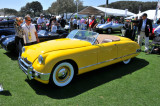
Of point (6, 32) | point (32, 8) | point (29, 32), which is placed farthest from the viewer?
point (32, 8)

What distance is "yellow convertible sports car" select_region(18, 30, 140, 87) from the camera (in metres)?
2.79

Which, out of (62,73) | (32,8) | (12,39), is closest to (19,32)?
(12,39)

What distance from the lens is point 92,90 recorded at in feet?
10.2

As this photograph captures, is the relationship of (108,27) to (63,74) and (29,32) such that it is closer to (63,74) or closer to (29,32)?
(29,32)

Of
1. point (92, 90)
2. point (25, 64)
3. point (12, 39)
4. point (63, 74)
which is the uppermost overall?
point (12, 39)

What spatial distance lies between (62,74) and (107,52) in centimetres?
148

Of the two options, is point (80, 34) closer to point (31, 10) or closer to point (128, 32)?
point (128, 32)

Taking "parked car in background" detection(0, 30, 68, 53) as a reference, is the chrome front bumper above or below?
below

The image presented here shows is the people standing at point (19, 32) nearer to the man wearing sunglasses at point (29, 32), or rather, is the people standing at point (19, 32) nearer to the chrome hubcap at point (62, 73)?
the man wearing sunglasses at point (29, 32)

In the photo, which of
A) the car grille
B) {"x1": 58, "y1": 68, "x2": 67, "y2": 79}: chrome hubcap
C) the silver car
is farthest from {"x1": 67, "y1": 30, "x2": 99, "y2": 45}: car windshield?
the silver car

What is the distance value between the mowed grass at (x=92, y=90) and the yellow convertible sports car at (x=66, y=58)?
344mm

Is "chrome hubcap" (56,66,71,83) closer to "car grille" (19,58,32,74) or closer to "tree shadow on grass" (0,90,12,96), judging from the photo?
"car grille" (19,58,32,74)

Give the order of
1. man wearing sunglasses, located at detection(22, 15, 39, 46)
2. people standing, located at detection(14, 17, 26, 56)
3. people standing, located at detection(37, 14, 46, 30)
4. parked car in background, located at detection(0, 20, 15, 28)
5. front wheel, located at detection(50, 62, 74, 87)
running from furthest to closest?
people standing, located at detection(37, 14, 46, 30), parked car in background, located at detection(0, 20, 15, 28), people standing, located at detection(14, 17, 26, 56), man wearing sunglasses, located at detection(22, 15, 39, 46), front wheel, located at detection(50, 62, 74, 87)

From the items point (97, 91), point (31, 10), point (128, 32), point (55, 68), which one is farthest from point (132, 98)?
point (31, 10)
